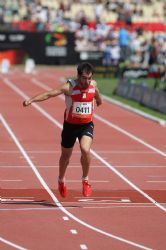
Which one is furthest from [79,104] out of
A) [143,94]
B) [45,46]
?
[45,46]

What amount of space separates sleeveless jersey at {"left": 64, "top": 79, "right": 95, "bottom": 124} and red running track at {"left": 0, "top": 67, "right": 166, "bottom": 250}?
1.10 meters

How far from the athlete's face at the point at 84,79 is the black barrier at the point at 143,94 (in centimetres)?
1413

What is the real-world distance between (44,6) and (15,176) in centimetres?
3561

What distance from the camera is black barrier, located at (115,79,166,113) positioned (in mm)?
27062

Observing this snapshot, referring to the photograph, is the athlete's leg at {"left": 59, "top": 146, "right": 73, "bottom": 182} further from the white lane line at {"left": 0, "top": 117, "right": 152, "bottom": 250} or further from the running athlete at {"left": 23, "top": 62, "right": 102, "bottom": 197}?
the white lane line at {"left": 0, "top": 117, "right": 152, "bottom": 250}

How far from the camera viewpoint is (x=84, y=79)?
12422mm

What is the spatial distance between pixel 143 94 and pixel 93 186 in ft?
49.6

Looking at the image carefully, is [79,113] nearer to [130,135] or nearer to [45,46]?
[130,135]

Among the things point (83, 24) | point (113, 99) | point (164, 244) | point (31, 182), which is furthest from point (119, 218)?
point (83, 24)

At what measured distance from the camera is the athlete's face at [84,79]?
12359 mm

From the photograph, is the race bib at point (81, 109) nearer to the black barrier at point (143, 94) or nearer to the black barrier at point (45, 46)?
the black barrier at point (143, 94)

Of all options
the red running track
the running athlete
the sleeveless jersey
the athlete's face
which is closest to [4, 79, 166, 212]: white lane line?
the red running track

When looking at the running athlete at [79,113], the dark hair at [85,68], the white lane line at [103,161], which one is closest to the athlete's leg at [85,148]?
the running athlete at [79,113]

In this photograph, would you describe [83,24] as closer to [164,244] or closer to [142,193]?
[142,193]
